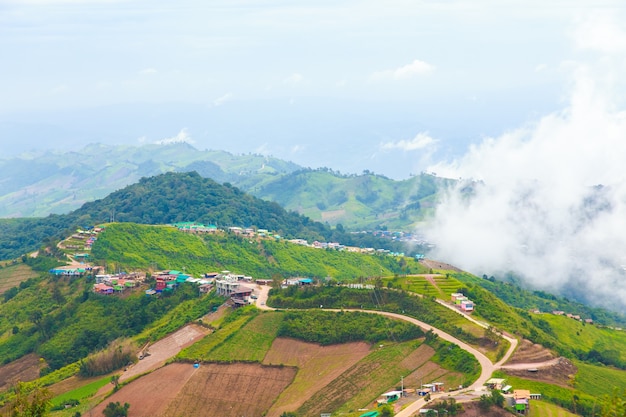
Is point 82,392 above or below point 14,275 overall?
below

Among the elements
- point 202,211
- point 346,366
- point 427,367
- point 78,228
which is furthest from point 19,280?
point 427,367

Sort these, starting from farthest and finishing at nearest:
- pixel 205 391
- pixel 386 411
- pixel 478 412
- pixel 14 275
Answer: pixel 14 275, pixel 205 391, pixel 386 411, pixel 478 412

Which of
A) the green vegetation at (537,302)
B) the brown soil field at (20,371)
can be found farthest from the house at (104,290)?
the green vegetation at (537,302)

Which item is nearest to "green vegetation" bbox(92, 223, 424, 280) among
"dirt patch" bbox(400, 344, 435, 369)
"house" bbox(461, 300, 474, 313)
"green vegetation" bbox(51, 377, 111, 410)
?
"green vegetation" bbox(51, 377, 111, 410)

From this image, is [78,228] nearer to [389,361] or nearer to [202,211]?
[202,211]

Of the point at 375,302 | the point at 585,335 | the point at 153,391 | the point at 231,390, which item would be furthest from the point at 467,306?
the point at 153,391

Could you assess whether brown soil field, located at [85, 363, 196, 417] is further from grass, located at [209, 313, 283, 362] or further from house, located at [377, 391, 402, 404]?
house, located at [377, 391, 402, 404]

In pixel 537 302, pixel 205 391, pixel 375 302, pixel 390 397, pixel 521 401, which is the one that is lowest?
pixel 537 302

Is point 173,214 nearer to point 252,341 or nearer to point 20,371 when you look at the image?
point 20,371
